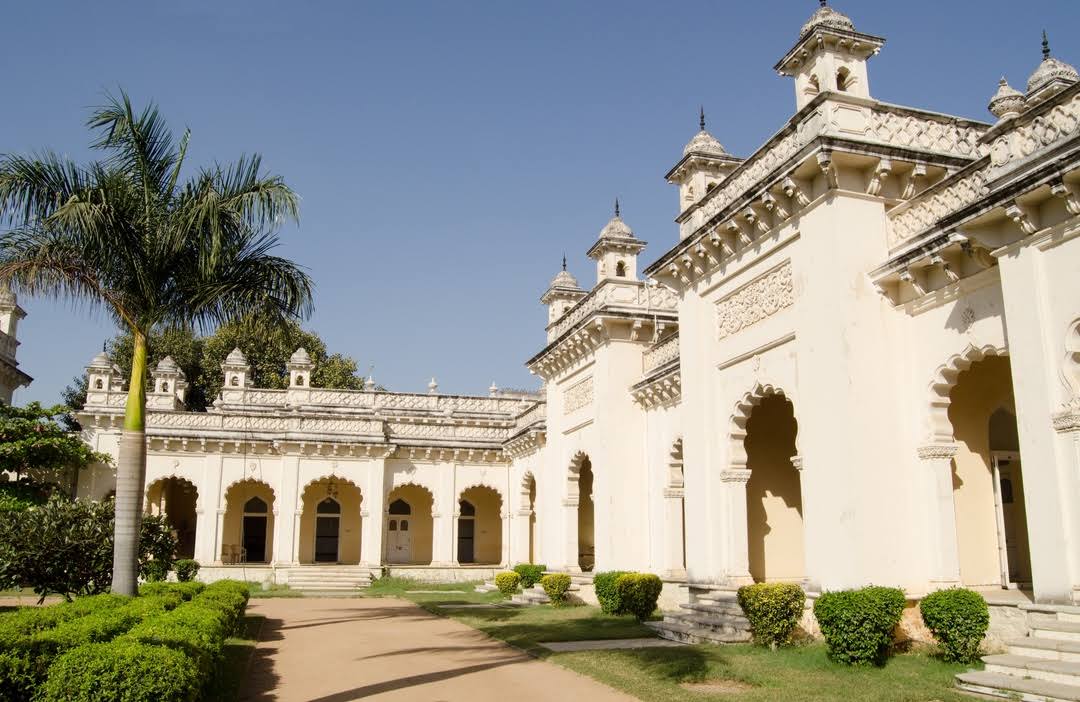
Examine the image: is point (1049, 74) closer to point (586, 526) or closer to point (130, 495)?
point (130, 495)

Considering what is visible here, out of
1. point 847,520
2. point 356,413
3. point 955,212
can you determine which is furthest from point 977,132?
point 356,413

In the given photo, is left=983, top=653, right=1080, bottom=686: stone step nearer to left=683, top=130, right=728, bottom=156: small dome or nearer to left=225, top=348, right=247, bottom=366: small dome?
left=683, top=130, right=728, bottom=156: small dome

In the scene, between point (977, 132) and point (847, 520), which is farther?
point (977, 132)

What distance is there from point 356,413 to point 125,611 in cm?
2419

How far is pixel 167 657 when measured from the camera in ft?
23.9

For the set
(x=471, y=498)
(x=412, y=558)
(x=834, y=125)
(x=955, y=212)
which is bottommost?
(x=412, y=558)

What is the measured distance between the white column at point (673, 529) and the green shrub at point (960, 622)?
29.1 ft

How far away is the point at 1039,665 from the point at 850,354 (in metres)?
4.55

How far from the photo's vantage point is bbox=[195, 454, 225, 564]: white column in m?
30.3

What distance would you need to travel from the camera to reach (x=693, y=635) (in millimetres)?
13859

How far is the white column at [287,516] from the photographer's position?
1195 inches

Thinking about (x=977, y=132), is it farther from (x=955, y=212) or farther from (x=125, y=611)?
(x=125, y=611)

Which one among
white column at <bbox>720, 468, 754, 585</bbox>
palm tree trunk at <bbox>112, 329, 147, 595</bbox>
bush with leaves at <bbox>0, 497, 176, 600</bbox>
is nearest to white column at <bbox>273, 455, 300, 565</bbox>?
bush with leaves at <bbox>0, 497, 176, 600</bbox>

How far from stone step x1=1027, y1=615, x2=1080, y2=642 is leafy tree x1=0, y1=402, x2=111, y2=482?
26.7m
